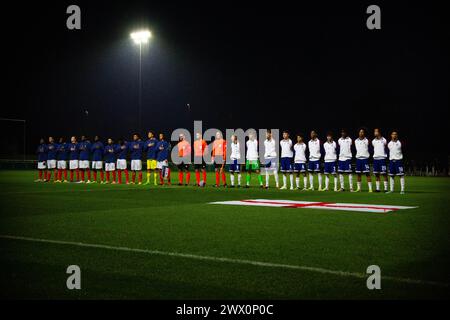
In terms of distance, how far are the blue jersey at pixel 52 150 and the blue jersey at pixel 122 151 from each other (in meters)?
3.71

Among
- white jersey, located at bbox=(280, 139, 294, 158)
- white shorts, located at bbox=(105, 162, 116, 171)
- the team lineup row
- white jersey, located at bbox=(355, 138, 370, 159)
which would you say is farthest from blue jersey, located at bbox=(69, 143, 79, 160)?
white jersey, located at bbox=(355, 138, 370, 159)

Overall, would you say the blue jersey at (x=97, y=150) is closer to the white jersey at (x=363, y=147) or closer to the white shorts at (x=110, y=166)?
the white shorts at (x=110, y=166)

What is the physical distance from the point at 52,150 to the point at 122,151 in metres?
4.17

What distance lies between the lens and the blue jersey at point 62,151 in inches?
1042

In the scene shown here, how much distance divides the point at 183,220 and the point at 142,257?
374 centimetres

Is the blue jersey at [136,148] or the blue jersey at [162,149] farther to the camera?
the blue jersey at [136,148]

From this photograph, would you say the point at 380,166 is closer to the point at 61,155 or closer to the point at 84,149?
the point at 84,149

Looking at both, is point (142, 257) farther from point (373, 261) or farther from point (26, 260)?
point (373, 261)

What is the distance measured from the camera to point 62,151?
2659 cm

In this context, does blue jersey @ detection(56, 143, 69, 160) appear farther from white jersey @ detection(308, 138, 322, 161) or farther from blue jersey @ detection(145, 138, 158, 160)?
white jersey @ detection(308, 138, 322, 161)

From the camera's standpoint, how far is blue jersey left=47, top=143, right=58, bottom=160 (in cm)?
2670

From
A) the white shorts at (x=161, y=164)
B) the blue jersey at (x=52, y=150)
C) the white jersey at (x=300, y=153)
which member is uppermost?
the blue jersey at (x=52, y=150)

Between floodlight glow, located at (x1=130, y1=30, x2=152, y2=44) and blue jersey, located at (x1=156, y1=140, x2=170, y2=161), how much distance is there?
924 centimetres

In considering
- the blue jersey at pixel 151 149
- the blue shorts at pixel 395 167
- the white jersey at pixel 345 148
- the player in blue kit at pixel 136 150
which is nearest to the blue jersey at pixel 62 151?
the player in blue kit at pixel 136 150
